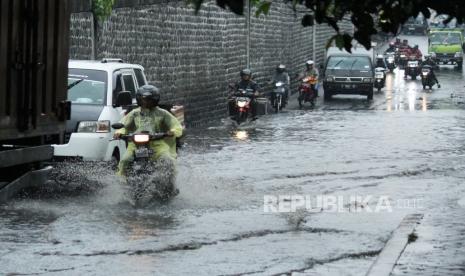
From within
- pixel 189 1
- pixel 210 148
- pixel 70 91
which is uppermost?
pixel 189 1

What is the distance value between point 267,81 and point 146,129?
→ 2898 centimetres

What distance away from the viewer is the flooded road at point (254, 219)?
1094 centimetres

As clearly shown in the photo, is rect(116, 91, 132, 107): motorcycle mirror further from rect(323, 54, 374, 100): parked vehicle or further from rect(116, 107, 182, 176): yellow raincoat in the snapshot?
rect(323, 54, 374, 100): parked vehicle

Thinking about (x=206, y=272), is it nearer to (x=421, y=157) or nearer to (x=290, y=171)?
(x=290, y=171)

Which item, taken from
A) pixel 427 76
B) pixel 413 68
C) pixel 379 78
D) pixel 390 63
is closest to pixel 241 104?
pixel 379 78

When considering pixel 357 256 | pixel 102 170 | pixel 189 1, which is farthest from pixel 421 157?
pixel 189 1

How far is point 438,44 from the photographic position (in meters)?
76.9

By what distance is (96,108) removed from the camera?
17.5m

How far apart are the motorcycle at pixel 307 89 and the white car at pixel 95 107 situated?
23658mm

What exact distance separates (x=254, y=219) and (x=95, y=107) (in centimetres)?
430

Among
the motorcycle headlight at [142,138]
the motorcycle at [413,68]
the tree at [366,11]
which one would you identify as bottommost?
the motorcycle at [413,68]

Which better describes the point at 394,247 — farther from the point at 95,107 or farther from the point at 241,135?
the point at 241,135

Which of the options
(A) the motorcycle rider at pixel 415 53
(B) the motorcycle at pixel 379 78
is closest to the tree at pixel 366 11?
(B) the motorcycle at pixel 379 78

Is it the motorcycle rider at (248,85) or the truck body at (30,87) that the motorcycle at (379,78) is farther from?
the truck body at (30,87)
